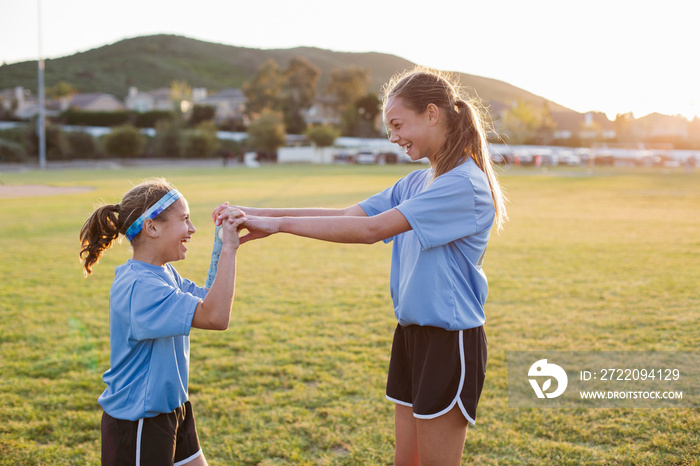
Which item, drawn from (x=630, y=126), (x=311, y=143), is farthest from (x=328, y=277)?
(x=630, y=126)

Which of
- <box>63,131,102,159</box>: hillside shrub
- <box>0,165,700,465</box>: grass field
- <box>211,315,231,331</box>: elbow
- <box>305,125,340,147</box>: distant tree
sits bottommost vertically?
<box>0,165,700,465</box>: grass field

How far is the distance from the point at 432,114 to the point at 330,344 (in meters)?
3.93

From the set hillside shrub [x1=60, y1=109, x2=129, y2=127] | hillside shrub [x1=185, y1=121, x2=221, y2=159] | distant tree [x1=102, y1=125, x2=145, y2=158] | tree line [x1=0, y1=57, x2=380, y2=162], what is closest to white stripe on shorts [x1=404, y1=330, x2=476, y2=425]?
tree line [x1=0, y1=57, x2=380, y2=162]

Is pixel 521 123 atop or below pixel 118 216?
atop

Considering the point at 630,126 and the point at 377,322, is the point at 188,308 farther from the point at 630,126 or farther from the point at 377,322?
the point at 630,126

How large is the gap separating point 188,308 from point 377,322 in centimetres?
467

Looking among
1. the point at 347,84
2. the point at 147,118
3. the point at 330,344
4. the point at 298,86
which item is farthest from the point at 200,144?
the point at 330,344

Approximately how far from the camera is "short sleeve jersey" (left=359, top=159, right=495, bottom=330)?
7.68 feet

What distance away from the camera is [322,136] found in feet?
231

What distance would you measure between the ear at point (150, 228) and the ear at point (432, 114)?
1.28 meters

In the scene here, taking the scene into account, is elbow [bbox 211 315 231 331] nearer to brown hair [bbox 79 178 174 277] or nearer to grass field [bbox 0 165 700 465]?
brown hair [bbox 79 178 174 277]

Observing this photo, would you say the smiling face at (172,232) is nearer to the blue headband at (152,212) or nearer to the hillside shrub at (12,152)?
the blue headband at (152,212)

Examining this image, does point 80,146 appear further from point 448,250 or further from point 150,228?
point 448,250

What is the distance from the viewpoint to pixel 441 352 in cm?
248
